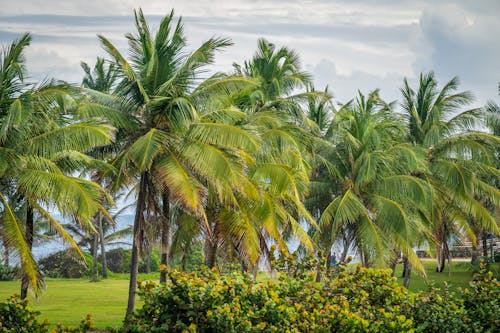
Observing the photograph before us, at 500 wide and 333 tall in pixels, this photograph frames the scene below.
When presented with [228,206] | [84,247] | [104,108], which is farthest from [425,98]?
[84,247]

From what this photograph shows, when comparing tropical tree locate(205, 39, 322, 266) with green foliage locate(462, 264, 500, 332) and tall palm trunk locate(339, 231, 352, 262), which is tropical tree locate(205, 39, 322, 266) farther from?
green foliage locate(462, 264, 500, 332)

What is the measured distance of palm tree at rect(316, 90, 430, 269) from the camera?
74.1ft

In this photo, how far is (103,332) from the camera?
17875mm

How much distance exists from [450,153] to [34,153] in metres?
16.5

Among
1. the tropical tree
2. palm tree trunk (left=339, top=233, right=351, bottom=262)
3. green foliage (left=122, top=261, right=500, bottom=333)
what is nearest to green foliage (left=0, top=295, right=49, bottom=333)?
green foliage (left=122, top=261, right=500, bottom=333)

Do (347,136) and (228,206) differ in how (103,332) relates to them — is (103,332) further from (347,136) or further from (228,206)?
(347,136)

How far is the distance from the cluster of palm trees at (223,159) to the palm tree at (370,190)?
53 millimetres

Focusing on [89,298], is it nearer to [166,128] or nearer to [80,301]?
[80,301]

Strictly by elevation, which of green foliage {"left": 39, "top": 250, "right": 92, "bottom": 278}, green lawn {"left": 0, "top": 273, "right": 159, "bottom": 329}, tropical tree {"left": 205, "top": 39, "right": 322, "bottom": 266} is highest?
tropical tree {"left": 205, "top": 39, "right": 322, "bottom": 266}

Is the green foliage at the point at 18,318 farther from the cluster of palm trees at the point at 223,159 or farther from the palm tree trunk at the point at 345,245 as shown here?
the palm tree trunk at the point at 345,245

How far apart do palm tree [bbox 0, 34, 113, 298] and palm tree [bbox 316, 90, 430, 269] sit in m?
9.46

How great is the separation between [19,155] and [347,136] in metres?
11.8

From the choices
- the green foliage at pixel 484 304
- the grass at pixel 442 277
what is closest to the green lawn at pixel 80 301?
the green foliage at pixel 484 304

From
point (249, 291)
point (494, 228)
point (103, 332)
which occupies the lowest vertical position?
point (103, 332)
